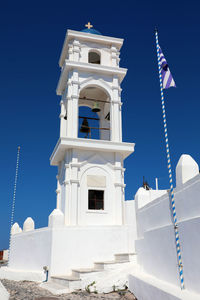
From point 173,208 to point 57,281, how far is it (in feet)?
20.2

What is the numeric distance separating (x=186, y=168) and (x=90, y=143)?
821 centimetres

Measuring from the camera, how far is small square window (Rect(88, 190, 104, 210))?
1427 cm

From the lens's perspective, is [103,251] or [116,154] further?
[116,154]

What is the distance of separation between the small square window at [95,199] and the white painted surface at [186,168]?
793cm

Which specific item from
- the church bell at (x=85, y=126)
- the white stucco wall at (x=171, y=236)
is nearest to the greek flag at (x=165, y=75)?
the white stucco wall at (x=171, y=236)

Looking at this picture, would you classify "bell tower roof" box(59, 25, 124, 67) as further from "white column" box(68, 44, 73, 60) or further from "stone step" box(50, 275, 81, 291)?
"stone step" box(50, 275, 81, 291)

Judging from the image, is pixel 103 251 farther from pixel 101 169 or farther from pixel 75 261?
pixel 101 169

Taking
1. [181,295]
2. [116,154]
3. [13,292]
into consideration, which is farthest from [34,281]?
[181,295]

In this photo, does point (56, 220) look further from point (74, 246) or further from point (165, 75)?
point (165, 75)

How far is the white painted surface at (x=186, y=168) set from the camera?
669cm

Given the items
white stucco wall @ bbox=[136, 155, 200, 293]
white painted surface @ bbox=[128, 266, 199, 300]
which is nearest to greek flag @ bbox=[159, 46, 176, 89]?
white stucco wall @ bbox=[136, 155, 200, 293]

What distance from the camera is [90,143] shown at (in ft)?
47.6

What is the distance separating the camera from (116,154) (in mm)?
15102

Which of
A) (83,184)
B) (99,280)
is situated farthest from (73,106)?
(99,280)
